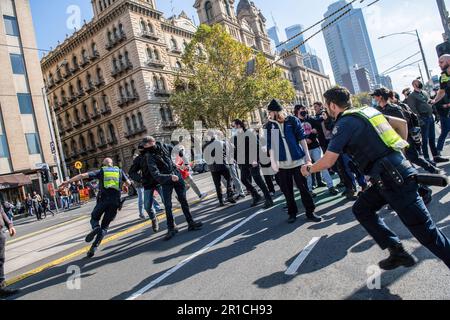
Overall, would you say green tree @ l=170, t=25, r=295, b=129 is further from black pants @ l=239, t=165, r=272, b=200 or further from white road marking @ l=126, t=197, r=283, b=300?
white road marking @ l=126, t=197, r=283, b=300

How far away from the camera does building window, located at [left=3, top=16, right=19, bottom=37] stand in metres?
32.2

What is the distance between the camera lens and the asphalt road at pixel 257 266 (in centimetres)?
327

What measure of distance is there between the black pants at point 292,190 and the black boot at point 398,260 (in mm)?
2607

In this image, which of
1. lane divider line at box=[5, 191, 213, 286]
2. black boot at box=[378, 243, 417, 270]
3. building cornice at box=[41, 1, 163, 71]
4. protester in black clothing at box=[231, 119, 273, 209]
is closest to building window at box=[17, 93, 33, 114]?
building cornice at box=[41, 1, 163, 71]

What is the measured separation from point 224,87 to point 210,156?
30232 mm

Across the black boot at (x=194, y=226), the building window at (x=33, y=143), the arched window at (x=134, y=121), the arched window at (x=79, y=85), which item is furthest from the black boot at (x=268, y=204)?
the arched window at (x=79, y=85)

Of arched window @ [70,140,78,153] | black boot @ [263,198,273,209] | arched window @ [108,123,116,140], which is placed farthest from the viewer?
arched window @ [70,140,78,153]

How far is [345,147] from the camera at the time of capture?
10.5ft

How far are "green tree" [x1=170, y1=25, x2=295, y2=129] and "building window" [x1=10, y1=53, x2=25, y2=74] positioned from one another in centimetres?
1408

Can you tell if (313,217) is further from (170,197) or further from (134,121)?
(134,121)

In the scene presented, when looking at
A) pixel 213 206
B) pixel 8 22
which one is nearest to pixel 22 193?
pixel 8 22

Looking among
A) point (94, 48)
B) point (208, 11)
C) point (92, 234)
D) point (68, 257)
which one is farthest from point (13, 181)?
point (208, 11)

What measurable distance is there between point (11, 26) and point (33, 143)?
436 inches

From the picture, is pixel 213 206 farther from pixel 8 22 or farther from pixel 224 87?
pixel 8 22
